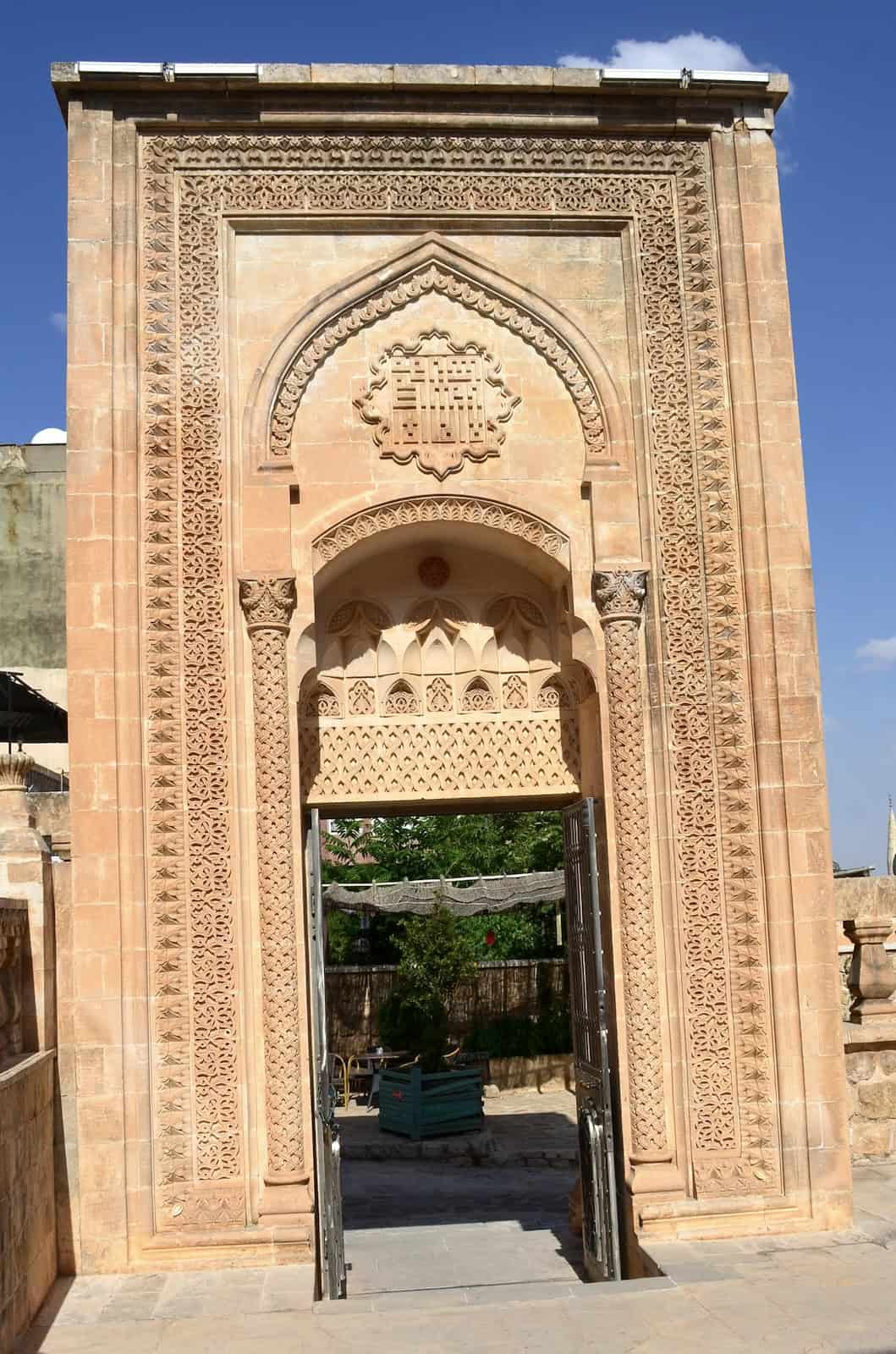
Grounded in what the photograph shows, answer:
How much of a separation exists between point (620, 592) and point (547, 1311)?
3737 mm

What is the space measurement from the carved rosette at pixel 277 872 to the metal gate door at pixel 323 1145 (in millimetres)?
118

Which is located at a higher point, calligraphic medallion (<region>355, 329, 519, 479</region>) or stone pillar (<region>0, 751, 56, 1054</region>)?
calligraphic medallion (<region>355, 329, 519, 479</region>)

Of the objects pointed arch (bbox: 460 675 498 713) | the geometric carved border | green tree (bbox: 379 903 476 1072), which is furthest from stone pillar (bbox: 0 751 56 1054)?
green tree (bbox: 379 903 476 1072)

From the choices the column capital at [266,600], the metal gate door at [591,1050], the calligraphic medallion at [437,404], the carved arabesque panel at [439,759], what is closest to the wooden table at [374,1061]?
the metal gate door at [591,1050]

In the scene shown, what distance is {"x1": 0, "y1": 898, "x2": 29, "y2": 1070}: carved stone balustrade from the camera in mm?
6156

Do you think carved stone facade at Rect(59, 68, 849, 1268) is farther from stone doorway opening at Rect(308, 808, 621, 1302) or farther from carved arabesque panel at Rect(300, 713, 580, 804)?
stone doorway opening at Rect(308, 808, 621, 1302)

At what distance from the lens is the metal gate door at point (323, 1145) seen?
7008 millimetres

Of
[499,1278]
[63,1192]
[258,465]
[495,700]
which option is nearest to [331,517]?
[258,465]

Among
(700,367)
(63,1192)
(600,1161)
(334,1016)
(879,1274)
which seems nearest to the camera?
(879,1274)

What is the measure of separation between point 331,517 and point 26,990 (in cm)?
303

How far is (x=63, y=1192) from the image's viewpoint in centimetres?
669

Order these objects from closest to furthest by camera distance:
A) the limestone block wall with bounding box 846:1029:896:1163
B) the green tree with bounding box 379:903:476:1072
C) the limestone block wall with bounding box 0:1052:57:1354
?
the limestone block wall with bounding box 0:1052:57:1354
the limestone block wall with bounding box 846:1029:896:1163
the green tree with bounding box 379:903:476:1072

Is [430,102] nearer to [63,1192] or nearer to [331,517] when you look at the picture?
[331,517]

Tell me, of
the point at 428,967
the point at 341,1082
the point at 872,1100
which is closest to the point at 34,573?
the point at 428,967
